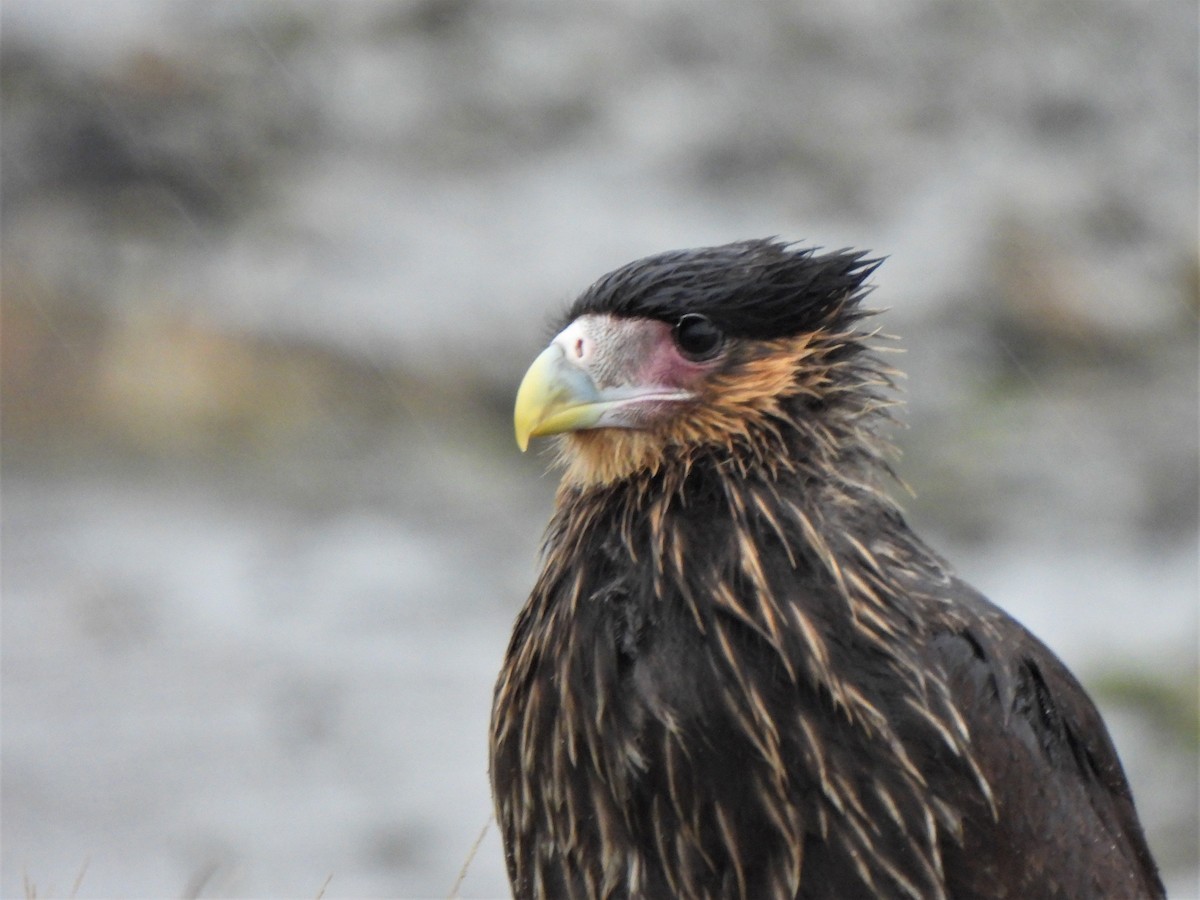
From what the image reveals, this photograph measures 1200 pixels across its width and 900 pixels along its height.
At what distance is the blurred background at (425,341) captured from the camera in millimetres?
8477

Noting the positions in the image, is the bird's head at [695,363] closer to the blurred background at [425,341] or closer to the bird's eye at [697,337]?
the bird's eye at [697,337]

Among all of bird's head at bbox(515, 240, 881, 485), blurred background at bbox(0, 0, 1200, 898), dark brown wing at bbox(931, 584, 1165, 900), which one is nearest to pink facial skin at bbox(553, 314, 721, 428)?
bird's head at bbox(515, 240, 881, 485)

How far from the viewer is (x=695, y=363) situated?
300 centimetres

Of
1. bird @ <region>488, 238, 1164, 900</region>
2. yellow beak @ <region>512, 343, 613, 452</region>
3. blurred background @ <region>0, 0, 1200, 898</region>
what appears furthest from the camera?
blurred background @ <region>0, 0, 1200, 898</region>

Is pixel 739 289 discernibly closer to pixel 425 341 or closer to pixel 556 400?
pixel 556 400

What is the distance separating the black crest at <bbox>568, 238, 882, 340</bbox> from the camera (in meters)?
2.99

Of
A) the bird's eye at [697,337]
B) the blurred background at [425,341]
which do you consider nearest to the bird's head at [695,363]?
the bird's eye at [697,337]

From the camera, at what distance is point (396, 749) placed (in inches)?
332

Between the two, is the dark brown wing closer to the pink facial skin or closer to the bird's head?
the bird's head

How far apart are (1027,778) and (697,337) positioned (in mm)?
1006

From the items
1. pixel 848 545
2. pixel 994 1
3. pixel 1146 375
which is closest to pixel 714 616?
pixel 848 545

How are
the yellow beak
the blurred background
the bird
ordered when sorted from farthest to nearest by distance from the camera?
the blurred background → the yellow beak → the bird

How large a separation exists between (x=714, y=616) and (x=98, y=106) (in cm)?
1071

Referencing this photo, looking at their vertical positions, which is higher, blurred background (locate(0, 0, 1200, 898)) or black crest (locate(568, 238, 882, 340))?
blurred background (locate(0, 0, 1200, 898))
